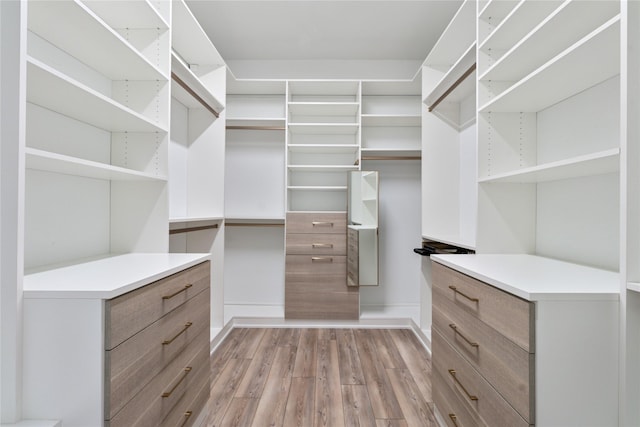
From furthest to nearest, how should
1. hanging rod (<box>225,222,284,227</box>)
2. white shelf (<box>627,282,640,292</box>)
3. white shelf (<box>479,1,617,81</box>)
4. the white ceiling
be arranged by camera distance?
1. hanging rod (<box>225,222,284,227</box>)
2. the white ceiling
3. white shelf (<box>479,1,617,81</box>)
4. white shelf (<box>627,282,640,292</box>)

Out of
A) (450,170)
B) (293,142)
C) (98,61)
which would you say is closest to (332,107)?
(293,142)

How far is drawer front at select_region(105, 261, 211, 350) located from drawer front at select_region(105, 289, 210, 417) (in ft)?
0.09

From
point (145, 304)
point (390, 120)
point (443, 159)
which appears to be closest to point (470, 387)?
point (145, 304)

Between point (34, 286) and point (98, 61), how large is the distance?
1200 millimetres

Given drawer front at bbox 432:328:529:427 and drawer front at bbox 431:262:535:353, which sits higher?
drawer front at bbox 431:262:535:353

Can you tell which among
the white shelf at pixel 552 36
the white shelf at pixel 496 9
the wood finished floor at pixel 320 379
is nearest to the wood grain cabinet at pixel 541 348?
the wood finished floor at pixel 320 379

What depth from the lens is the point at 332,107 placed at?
3.33m

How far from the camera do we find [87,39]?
57.1 inches

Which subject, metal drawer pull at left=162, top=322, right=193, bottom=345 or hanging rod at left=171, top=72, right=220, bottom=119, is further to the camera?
hanging rod at left=171, top=72, right=220, bottom=119

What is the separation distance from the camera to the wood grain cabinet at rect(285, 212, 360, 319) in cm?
317

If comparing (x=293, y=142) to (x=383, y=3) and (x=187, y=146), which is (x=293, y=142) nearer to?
(x=187, y=146)

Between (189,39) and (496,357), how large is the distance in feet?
8.99

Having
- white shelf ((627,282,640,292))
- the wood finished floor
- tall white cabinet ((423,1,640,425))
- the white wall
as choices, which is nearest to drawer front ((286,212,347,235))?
the white wall

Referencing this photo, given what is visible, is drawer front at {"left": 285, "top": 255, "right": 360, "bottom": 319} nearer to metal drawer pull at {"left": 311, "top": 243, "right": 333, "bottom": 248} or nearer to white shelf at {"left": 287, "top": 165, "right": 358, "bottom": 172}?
metal drawer pull at {"left": 311, "top": 243, "right": 333, "bottom": 248}
